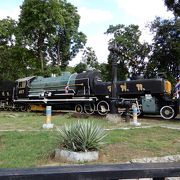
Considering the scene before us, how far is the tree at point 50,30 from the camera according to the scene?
40.9m

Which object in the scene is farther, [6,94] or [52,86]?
[6,94]

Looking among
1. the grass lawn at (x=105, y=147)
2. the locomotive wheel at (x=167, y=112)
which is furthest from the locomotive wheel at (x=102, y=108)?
the grass lawn at (x=105, y=147)

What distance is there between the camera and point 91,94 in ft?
81.9

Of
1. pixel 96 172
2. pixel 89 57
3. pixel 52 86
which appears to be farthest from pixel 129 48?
pixel 96 172

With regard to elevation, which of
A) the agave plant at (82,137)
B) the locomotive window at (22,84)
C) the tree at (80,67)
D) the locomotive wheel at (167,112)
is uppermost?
the tree at (80,67)

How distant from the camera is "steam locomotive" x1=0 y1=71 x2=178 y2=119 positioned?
22.2 metres

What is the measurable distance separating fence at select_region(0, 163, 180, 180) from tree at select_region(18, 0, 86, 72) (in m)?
38.8

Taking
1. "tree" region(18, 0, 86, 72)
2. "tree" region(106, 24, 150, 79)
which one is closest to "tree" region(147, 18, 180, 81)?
"tree" region(106, 24, 150, 79)

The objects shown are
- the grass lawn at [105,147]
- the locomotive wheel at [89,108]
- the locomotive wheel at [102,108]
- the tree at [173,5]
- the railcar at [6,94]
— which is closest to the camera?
the grass lawn at [105,147]

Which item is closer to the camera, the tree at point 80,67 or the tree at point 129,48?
the tree at point 129,48

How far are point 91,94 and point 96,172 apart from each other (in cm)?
2260

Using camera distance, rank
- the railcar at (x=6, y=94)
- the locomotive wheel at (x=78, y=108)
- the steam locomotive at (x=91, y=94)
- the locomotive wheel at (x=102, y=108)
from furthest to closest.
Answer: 1. the railcar at (x=6, y=94)
2. the locomotive wheel at (x=78, y=108)
3. the locomotive wheel at (x=102, y=108)
4. the steam locomotive at (x=91, y=94)

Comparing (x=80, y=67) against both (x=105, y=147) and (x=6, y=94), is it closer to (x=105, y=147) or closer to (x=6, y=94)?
(x=6, y=94)

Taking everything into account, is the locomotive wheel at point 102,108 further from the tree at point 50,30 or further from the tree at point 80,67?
the tree at point 80,67
